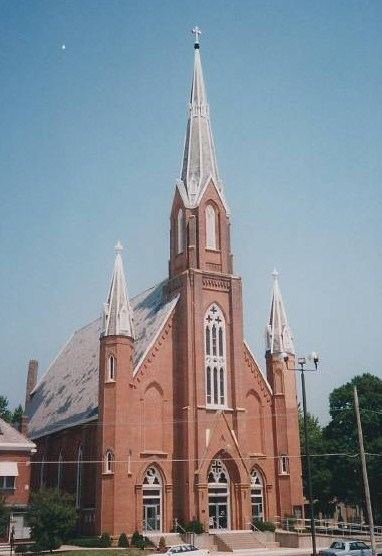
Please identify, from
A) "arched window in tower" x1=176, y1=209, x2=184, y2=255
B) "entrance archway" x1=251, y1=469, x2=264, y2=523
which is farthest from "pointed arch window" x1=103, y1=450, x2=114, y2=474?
"arched window in tower" x1=176, y1=209, x2=184, y2=255

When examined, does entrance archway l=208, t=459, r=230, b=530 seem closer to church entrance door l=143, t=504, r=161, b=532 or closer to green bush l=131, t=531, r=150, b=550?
church entrance door l=143, t=504, r=161, b=532

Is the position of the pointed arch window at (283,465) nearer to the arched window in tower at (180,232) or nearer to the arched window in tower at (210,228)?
the arched window in tower at (210,228)

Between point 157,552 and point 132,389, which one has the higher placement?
point 132,389

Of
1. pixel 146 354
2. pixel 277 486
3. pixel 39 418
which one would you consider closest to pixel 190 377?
pixel 146 354

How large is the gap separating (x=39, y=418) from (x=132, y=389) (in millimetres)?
18797

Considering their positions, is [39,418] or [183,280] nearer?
[183,280]

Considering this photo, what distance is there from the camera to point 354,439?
57969mm

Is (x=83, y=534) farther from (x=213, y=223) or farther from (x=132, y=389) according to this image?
(x=213, y=223)

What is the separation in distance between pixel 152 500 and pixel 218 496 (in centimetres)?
445

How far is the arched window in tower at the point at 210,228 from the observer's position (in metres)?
48.3

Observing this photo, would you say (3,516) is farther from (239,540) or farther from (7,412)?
(7,412)

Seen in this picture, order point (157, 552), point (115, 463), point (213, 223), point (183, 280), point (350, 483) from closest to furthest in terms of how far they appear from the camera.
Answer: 1. point (157, 552)
2. point (115, 463)
3. point (183, 280)
4. point (213, 223)
5. point (350, 483)

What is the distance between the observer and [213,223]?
49.1 m

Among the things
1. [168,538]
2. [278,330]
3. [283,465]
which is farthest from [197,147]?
[168,538]
